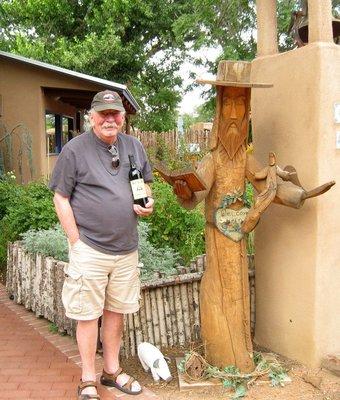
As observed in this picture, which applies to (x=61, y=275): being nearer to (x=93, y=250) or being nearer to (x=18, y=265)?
(x=18, y=265)

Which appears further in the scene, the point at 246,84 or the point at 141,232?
the point at 141,232

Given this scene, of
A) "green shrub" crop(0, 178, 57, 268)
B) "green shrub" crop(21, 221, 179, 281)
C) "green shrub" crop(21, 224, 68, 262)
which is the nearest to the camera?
"green shrub" crop(21, 221, 179, 281)

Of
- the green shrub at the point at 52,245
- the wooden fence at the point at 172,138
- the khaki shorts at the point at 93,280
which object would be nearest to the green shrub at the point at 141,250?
the green shrub at the point at 52,245

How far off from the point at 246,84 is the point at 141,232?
7.28 feet

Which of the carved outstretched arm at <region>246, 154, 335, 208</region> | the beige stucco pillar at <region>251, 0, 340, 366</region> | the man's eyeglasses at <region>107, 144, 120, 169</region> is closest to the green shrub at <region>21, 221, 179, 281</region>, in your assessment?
the beige stucco pillar at <region>251, 0, 340, 366</region>

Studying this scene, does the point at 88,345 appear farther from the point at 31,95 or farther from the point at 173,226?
the point at 31,95

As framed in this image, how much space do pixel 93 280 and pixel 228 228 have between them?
1034 millimetres

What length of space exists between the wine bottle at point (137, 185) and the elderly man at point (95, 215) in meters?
0.03

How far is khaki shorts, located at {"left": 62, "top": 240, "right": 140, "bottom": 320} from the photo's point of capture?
118 inches

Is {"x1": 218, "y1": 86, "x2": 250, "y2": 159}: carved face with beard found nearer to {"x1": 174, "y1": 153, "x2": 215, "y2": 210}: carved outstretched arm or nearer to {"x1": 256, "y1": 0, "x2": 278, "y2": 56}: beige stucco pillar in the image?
{"x1": 174, "y1": 153, "x2": 215, "y2": 210}: carved outstretched arm

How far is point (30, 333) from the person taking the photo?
450cm

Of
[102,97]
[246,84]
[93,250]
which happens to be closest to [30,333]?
[93,250]

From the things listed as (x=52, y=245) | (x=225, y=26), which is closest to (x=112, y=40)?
(x=225, y=26)

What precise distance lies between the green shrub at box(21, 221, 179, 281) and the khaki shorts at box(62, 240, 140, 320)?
1232 millimetres
